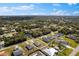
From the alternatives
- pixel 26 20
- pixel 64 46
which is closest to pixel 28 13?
pixel 26 20

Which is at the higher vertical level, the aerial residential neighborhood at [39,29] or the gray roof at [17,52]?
the aerial residential neighborhood at [39,29]

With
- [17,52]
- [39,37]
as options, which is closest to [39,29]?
[39,37]

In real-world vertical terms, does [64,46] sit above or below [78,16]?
below

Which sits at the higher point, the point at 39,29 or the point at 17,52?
the point at 39,29

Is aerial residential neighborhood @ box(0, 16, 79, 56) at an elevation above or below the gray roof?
above

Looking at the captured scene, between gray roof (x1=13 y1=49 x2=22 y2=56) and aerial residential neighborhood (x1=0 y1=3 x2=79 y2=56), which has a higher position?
aerial residential neighborhood (x1=0 y1=3 x2=79 y2=56)

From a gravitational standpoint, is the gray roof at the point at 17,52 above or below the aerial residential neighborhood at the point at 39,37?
below

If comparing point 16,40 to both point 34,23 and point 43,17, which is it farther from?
point 43,17

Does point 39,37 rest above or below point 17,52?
above

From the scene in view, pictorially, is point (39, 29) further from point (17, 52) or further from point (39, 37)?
point (17, 52)

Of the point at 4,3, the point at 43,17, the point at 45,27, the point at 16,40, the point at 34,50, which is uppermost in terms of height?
the point at 4,3
